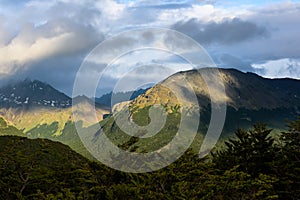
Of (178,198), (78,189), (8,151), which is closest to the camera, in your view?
(178,198)

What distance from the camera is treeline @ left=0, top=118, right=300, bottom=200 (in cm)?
3081

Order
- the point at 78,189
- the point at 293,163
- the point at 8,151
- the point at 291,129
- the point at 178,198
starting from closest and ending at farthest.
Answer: the point at 178,198
the point at 78,189
the point at 8,151
the point at 293,163
the point at 291,129

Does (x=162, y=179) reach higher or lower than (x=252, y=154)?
higher

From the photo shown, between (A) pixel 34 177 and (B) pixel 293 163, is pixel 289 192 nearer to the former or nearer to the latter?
(B) pixel 293 163

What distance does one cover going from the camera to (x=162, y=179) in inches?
1320

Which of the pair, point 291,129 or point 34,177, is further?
point 291,129

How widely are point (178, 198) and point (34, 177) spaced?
15418 millimetres

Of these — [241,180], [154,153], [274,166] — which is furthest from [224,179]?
[274,166]

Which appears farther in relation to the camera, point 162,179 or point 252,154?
point 252,154

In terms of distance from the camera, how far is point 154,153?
122ft

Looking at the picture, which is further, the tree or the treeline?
the tree

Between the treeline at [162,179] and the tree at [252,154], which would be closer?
the treeline at [162,179]

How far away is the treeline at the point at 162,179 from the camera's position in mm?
30812

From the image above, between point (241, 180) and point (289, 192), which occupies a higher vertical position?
point (241, 180)
